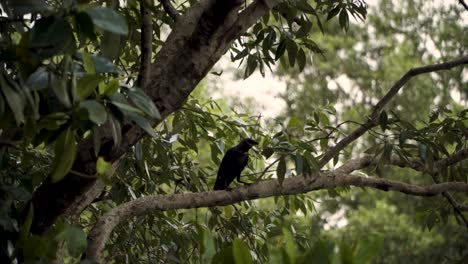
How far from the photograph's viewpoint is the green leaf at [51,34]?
Answer: 64.4 inches

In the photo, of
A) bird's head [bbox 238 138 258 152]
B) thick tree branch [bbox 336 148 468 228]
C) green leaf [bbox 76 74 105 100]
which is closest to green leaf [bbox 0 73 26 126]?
green leaf [bbox 76 74 105 100]

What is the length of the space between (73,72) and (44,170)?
1677mm

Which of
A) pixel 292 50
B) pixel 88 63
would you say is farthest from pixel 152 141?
pixel 88 63

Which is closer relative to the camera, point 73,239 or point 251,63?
point 73,239

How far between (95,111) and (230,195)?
4.91 ft

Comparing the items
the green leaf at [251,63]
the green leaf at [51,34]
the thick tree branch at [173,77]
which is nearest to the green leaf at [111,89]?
the green leaf at [51,34]

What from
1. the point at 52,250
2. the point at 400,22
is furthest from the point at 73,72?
the point at 400,22

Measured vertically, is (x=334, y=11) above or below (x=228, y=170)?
above

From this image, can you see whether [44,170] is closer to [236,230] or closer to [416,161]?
[236,230]

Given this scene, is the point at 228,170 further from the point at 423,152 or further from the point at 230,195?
the point at 423,152

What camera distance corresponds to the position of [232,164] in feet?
14.3

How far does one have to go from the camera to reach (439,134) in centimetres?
358

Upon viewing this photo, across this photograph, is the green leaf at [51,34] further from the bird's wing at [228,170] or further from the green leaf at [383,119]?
the bird's wing at [228,170]

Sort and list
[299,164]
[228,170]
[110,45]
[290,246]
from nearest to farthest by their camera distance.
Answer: [290,246] < [110,45] < [299,164] < [228,170]
